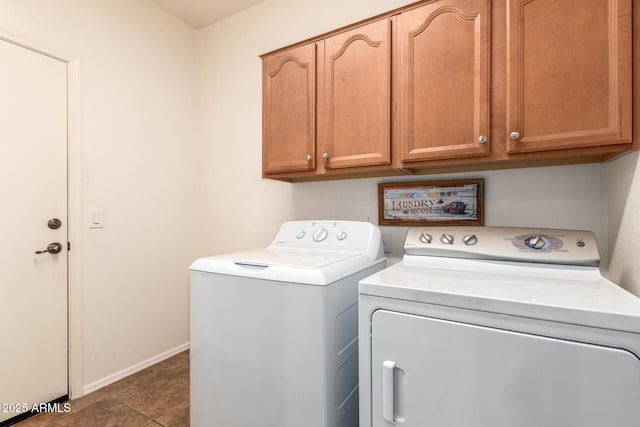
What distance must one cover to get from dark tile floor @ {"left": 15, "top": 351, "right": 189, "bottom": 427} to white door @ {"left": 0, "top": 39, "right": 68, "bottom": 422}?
178mm

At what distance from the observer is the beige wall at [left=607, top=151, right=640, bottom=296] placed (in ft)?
3.44

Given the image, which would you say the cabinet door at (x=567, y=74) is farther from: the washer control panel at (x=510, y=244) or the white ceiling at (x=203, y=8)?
A: the white ceiling at (x=203, y=8)

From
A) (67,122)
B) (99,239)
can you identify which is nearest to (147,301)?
(99,239)

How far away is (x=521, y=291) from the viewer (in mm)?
918

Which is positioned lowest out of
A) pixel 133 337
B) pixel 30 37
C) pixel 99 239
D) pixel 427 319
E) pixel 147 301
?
pixel 133 337

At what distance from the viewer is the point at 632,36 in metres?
1.05

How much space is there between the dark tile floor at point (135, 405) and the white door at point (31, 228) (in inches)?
7.0

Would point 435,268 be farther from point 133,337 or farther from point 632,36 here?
point 133,337

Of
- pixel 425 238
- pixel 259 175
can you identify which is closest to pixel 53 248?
pixel 259 175

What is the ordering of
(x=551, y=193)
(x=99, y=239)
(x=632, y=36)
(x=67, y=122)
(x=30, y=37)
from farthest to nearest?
(x=99, y=239)
(x=67, y=122)
(x=30, y=37)
(x=551, y=193)
(x=632, y=36)

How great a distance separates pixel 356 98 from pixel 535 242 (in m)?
1.04

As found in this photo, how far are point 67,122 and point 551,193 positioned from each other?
2.73 m

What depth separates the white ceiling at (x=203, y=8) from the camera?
235 centimetres

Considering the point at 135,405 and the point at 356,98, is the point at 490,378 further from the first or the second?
the point at 135,405
